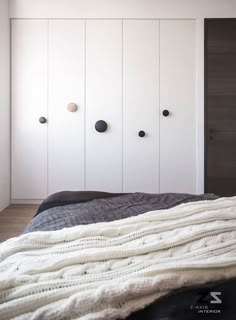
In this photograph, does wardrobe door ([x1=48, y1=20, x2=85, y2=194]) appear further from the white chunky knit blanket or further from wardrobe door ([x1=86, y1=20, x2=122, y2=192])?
the white chunky knit blanket

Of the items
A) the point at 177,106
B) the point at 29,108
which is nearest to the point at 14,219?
the point at 29,108

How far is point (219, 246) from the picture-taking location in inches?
32.7

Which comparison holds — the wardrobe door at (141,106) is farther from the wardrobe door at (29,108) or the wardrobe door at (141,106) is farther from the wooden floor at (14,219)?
the wooden floor at (14,219)

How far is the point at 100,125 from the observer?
3.43 meters

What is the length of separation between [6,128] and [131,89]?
4.93 ft

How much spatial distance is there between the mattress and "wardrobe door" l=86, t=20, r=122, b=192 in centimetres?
179

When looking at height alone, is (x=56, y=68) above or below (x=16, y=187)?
above

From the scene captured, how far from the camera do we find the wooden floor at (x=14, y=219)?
99.7 inches

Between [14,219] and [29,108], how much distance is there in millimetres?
1307

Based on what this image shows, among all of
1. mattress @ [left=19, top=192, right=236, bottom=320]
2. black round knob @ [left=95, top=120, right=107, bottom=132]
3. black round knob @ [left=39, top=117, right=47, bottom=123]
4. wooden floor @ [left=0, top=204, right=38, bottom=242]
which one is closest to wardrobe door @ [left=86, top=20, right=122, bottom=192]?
black round knob @ [left=95, top=120, right=107, bottom=132]

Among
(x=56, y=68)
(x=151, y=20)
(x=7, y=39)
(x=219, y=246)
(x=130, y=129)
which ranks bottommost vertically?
(x=219, y=246)

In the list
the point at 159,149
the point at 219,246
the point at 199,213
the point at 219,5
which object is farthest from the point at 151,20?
the point at 219,246

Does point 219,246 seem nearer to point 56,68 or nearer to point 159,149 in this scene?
point 159,149

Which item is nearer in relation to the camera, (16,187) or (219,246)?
(219,246)
